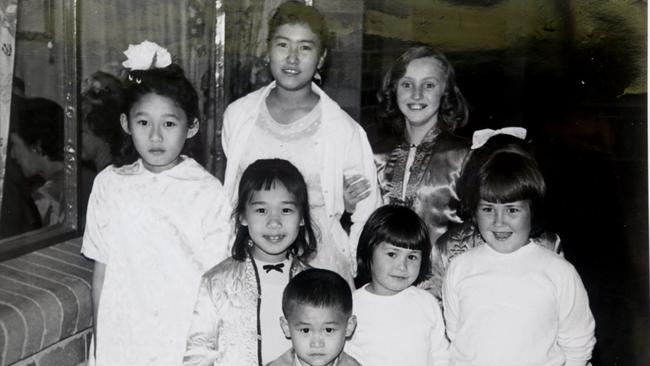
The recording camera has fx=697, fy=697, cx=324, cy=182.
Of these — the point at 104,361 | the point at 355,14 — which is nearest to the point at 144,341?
the point at 104,361

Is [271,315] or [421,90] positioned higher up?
[421,90]

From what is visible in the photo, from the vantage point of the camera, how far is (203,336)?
6.13ft

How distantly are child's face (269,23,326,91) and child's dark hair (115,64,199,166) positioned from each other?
0.92 feet

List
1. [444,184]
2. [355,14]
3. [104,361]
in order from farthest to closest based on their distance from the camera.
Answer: [355,14] → [444,184] → [104,361]

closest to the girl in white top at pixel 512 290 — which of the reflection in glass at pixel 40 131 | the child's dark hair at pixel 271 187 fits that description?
the child's dark hair at pixel 271 187

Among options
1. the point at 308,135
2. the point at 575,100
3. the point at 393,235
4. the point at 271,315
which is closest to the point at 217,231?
the point at 271,315

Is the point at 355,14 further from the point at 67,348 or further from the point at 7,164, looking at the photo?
the point at 67,348

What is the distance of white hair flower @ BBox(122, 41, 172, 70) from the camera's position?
6.64 ft

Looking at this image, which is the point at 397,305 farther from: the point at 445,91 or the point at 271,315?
the point at 445,91

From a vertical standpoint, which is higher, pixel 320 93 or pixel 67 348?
pixel 320 93

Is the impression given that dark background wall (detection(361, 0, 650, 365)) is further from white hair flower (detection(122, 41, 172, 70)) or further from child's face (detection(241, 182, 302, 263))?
white hair flower (detection(122, 41, 172, 70))

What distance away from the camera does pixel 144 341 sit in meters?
2.02

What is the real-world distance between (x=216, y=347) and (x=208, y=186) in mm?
465

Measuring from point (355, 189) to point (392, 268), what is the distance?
0.33m
